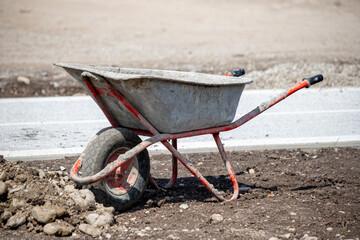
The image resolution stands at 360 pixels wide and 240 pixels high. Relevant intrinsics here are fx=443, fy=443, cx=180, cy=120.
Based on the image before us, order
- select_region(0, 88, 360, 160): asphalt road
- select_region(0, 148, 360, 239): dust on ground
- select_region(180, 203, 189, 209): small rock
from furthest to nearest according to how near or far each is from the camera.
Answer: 1. select_region(0, 88, 360, 160): asphalt road
2. select_region(180, 203, 189, 209): small rock
3. select_region(0, 148, 360, 239): dust on ground

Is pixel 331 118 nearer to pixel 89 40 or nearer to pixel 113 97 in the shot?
pixel 113 97

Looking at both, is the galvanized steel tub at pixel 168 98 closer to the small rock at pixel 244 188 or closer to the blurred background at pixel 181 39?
the small rock at pixel 244 188

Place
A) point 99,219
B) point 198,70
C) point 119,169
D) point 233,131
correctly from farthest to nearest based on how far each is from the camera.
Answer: point 198,70 → point 233,131 → point 119,169 → point 99,219

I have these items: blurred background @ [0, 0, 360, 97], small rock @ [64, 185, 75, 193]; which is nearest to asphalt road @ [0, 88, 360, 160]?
blurred background @ [0, 0, 360, 97]

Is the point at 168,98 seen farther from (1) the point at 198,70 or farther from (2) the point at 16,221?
(1) the point at 198,70

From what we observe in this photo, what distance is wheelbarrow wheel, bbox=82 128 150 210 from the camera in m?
3.72

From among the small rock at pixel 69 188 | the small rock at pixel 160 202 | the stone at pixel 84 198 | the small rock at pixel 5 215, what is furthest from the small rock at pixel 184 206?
the small rock at pixel 5 215

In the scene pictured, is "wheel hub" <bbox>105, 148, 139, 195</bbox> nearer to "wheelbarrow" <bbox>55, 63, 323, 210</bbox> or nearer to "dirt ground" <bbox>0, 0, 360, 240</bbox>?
"wheelbarrow" <bbox>55, 63, 323, 210</bbox>

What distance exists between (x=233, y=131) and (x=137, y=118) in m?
3.04

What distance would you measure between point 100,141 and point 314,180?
2.39 metres

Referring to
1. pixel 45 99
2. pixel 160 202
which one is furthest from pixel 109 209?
pixel 45 99

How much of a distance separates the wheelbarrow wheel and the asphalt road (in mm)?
1566

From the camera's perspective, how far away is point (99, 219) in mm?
3508

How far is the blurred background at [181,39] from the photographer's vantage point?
32.6 ft
